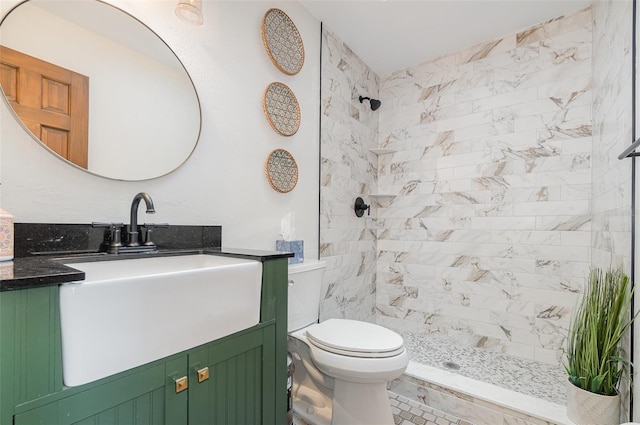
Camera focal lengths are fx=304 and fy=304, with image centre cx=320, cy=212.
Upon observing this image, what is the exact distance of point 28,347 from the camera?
575mm

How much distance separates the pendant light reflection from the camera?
1.31 metres

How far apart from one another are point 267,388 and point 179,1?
163cm

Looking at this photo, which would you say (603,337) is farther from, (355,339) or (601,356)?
(355,339)

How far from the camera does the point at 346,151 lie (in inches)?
99.6

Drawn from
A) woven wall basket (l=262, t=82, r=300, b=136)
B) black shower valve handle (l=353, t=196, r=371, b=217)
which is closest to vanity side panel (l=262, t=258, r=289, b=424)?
woven wall basket (l=262, t=82, r=300, b=136)

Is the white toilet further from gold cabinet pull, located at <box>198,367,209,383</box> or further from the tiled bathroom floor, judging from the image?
gold cabinet pull, located at <box>198,367,209,383</box>

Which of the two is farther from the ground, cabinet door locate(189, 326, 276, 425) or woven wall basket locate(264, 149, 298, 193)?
woven wall basket locate(264, 149, 298, 193)

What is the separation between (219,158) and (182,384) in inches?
41.8

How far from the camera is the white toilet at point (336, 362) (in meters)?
1.35

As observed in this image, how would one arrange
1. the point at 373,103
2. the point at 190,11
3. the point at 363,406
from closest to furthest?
the point at 190,11 < the point at 363,406 < the point at 373,103

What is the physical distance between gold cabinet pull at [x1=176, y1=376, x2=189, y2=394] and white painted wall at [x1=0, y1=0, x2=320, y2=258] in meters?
0.71

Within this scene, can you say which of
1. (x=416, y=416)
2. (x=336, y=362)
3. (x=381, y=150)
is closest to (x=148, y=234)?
(x=336, y=362)

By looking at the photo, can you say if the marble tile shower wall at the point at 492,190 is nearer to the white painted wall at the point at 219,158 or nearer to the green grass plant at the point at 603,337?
the green grass plant at the point at 603,337

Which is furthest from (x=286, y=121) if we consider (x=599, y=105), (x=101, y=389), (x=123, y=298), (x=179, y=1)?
(x=599, y=105)
